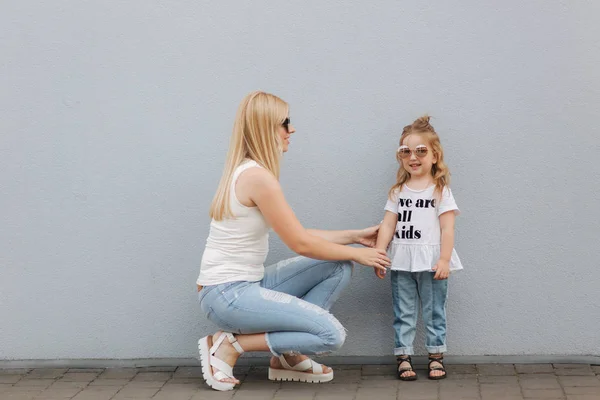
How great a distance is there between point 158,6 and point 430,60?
1.57m

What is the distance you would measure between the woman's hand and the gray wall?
1.55ft

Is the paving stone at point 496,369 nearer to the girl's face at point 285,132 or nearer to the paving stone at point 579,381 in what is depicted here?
the paving stone at point 579,381

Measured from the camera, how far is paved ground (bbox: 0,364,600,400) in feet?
16.3

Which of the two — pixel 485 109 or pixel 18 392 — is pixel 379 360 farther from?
pixel 18 392

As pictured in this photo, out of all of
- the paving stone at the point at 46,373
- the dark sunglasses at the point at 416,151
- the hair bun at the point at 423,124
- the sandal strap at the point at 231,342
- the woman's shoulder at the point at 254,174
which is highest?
the hair bun at the point at 423,124

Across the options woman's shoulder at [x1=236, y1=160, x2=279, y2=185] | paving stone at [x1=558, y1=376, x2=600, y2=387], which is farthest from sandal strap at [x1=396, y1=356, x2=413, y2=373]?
woman's shoulder at [x1=236, y1=160, x2=279, y2=185]

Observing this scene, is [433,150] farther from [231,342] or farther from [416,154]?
[231,342]

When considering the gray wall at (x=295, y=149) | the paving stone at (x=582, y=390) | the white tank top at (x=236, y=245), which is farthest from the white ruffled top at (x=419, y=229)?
the paving stone at (x=582, y=390)

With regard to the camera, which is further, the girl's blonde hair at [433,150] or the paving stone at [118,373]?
the paving stone at [118,373]

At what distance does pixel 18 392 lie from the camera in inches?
208

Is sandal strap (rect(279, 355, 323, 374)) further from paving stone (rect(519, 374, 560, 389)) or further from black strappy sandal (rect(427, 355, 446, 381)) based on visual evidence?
paving stone (rect(519, 374, 560, 389))

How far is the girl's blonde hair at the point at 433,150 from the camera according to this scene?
5262mm

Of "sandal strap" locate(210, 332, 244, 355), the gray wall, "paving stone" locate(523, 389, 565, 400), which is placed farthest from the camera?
the gray wall

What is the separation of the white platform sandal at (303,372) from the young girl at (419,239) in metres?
0.42
